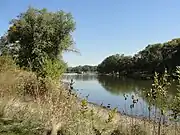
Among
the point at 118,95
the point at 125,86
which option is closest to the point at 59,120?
the point at 118,95

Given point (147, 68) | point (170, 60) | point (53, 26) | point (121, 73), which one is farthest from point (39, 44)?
point (121, 73)

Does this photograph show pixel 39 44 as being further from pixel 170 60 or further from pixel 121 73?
pixel 121 73

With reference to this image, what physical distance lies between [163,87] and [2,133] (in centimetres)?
324

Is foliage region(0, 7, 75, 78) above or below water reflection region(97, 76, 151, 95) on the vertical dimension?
above

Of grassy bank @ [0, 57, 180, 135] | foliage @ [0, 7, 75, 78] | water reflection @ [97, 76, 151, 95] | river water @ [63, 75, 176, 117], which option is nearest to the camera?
grassy bank @ [0, 57, 180, 135]

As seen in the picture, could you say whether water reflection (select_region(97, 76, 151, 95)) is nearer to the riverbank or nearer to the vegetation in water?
the vegetation in water

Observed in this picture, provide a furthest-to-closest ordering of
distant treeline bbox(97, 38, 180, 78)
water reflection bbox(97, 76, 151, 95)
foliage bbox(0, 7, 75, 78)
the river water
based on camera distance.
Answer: distant treeline bbox(97, 38, 180, 78)
water reflection bbox(97, 76, 151, 95)
foliage bbox(0, 7, 75, 78)
the river water

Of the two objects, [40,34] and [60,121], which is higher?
[40,34]

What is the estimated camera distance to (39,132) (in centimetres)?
671

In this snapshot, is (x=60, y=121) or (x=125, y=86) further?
(x=125, y=86)

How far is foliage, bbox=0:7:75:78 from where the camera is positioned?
3203cm

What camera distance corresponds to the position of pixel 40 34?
32188 millimetres

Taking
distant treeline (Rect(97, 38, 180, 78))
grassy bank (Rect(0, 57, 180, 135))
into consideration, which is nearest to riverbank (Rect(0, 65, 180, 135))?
grassy bank (Rect(0, 57, 180, 135))

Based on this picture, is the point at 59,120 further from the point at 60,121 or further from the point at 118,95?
the point at 118,95
